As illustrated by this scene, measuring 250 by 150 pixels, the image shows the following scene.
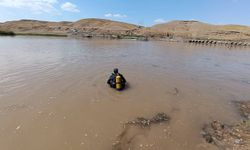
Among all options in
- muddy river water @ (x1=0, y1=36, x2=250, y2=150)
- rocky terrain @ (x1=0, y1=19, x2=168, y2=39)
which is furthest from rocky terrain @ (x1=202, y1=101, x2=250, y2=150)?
rocky terrain @ (x1=0, y1=19, x2=168, y2=39)

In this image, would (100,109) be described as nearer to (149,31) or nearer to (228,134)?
(228,134)

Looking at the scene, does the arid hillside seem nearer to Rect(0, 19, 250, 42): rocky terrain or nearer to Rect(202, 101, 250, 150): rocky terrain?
Rect(0, 19, 250, 42): rocky terrain

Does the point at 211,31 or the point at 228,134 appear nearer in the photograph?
the point at 228,134

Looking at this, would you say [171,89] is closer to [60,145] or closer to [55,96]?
[55,96]

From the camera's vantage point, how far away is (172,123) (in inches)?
223

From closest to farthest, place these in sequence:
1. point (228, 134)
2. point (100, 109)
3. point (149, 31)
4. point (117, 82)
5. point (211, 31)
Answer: point (228, 134) < point (100, 109) < point (117, 82) < point (211, 31) < point (149, 31)

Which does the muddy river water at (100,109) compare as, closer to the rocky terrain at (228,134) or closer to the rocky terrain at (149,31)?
the rocky terrain at (228,134)

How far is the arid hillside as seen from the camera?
64.4 m

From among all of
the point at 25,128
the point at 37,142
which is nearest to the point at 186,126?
the point at 37,142

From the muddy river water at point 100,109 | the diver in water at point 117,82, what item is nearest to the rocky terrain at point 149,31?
the muddy river water at point 100,109

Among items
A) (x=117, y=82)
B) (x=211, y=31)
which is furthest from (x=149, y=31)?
(x=117, y=82)

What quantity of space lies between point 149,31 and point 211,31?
A: 85.4 feet

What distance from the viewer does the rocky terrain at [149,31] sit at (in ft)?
207

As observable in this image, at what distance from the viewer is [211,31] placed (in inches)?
2876
